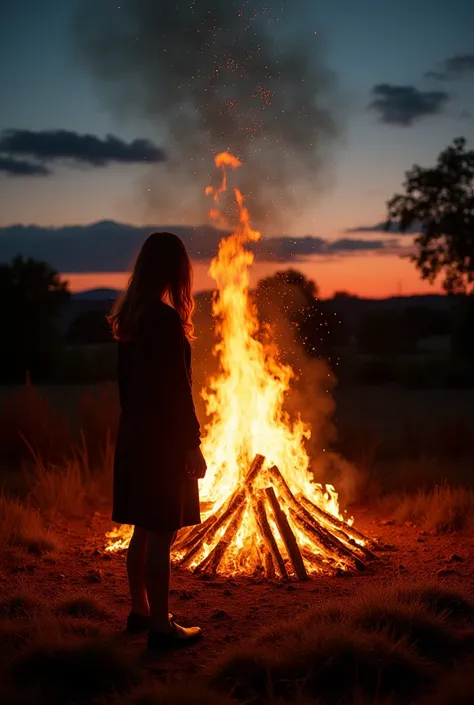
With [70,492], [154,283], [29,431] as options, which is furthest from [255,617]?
[29,431]

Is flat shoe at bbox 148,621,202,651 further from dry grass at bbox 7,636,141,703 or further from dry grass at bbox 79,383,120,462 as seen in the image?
dry grass at bbox 79,383,120,462

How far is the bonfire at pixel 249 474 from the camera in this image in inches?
256

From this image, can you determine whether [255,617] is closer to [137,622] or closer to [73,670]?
[137,622]

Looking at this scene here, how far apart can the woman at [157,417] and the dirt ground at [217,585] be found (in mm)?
335

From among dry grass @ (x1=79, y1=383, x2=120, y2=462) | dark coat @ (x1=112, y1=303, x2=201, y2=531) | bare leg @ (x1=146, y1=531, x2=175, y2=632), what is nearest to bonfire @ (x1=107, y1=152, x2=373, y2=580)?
bare leg @ (x1=146, y1=531, x2=175, y2=632)

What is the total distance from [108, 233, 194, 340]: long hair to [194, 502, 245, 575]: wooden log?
243 centimetres

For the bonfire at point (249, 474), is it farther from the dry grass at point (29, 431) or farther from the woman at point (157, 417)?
the dry grass at point (29, 431)

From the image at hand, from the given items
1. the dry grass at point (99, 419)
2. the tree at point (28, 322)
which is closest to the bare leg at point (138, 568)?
the dry grass at point (99, 419)

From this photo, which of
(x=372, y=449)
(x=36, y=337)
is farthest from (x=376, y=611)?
(x=36, y=337)

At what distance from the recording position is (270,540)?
6383 mm

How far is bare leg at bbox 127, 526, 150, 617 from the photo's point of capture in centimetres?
475

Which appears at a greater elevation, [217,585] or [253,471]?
[253,471]

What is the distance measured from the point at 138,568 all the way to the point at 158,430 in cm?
88

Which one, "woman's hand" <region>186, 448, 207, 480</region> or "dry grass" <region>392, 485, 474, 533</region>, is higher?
"woman's hand" <region>186, 448, 207, 480</region>
